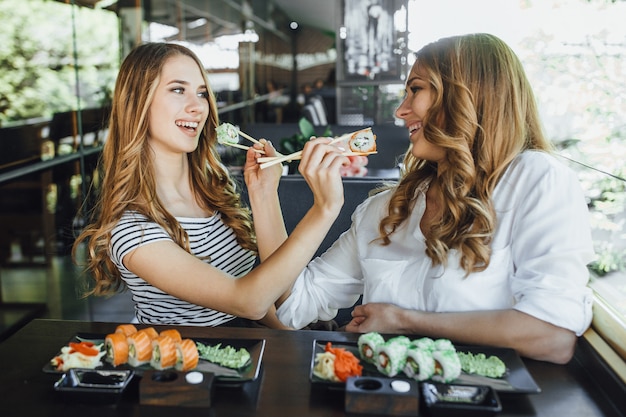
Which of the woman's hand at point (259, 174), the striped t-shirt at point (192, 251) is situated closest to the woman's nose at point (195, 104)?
the woman's hand at point (259, 174)

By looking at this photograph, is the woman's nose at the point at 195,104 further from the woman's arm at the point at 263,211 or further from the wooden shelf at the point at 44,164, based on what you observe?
the wooden shelf at the point at 44,164

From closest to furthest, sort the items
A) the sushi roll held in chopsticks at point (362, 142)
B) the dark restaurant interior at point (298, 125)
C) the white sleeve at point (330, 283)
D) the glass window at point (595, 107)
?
the dark restaurant interior at point (298, 125) < the sushi roll held in chopsticks at point (362, 142) < the glass window at point (595, 107) < the white sleeve at point (330, 283)

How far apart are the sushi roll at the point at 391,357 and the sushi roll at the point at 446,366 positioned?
7 centimetres

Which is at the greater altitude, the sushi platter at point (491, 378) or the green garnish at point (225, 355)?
the green garnish at point (225, 355)

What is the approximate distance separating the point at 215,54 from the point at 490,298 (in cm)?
664

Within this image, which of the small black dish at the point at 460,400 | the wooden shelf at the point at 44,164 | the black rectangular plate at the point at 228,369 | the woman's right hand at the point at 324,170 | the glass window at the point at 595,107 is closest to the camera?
the small black dish at the point at 460,400

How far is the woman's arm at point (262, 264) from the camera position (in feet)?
4.84

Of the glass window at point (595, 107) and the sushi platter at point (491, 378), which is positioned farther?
the glass window at point (595, 107)

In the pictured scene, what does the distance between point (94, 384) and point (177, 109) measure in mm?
945

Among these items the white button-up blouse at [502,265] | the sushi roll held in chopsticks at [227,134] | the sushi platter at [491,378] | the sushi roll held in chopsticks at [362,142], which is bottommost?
the sushi platter at [491,378]

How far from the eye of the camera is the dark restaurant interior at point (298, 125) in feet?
4.39

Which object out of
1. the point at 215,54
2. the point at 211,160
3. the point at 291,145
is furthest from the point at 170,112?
the point at 215,54

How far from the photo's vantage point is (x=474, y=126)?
1.57 m

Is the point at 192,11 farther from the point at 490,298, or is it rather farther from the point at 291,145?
the point at 490,298
